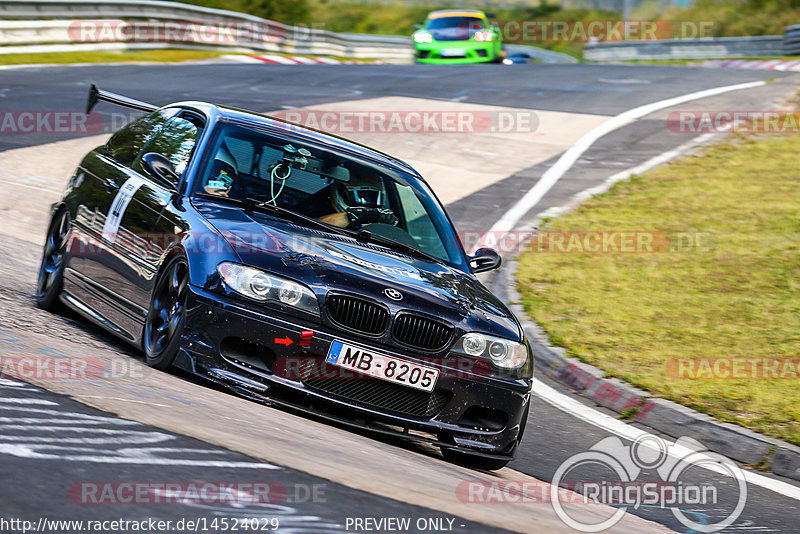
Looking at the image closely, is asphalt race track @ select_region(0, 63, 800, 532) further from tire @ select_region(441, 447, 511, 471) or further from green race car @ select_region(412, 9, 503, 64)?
green race car @ select_region(412, 9, 503, 64)

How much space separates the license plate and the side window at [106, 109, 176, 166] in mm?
2615

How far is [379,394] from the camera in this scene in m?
5.48

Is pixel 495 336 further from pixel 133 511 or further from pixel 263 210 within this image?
pixel 133 511

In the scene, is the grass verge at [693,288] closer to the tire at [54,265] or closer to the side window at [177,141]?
the side window at [177,141]

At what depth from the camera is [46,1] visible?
24.0 metres

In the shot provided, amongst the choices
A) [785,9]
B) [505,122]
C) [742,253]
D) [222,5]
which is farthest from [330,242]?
[785,9]

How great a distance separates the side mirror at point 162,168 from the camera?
21.2ft

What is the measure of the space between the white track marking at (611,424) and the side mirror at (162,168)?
294cm

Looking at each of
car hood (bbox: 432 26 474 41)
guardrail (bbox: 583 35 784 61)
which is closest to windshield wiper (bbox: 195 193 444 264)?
car hood (bbox: 432 26 474 41)

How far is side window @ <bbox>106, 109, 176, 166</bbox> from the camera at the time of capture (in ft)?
24.3

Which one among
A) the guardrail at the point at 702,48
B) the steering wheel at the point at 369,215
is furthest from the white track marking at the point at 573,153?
the guardrail at the point at 702,48

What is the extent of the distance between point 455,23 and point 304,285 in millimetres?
29929

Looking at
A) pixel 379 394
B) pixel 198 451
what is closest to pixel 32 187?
pixel 379 394

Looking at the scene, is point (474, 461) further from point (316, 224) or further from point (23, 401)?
point (23, 401)
